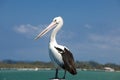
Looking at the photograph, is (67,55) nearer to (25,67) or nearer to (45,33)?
(45,33)

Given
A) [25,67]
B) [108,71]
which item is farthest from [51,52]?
[108,71]

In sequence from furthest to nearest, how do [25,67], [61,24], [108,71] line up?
1. [108,71]
2. [25,67]
3. [61,24]

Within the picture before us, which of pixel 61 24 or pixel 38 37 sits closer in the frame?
pixel 38 37

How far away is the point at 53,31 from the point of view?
7.95 metres

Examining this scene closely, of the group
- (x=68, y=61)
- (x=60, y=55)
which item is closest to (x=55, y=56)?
(x=60, y=55)

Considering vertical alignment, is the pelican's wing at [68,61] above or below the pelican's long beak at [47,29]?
below

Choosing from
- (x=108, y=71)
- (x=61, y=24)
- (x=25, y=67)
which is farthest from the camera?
(x=108, y=71)

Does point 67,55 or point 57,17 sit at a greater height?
point 57,17

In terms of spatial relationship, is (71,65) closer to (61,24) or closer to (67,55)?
(67,55)

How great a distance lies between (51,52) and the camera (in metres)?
7.91

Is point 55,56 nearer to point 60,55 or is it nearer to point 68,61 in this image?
point 60,55

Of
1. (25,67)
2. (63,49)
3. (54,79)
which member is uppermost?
(25,67)

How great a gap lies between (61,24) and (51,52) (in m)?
0.54

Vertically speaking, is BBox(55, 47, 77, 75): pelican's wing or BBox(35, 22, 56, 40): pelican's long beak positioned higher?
BBox(35, 22, 56, 40): pelican's long beak
